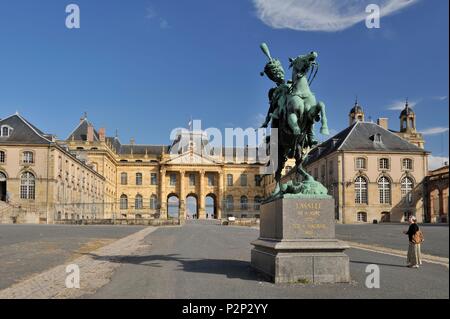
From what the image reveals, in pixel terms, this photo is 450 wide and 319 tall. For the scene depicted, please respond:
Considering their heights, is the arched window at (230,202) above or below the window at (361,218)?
above

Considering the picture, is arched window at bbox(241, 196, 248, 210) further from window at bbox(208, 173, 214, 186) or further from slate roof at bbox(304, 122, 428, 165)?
slate roof at bbox(304, 122, 428, 165)

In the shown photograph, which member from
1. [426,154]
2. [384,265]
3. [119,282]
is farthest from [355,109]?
[119,282]

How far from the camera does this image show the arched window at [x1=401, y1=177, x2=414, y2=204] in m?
67.6

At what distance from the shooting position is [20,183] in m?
61.3

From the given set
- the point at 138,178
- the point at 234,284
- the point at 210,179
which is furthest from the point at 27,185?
the point at 210,179

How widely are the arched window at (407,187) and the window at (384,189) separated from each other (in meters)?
1.89

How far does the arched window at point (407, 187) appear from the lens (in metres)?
67.6

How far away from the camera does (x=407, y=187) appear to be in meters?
68.1

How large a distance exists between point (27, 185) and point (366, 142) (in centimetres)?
4502

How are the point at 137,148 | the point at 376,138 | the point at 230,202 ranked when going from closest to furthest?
the point at 376,138 → the point at 230,202 → the point at 137,148

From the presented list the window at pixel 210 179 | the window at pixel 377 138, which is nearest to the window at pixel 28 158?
the window at pixel 377 138

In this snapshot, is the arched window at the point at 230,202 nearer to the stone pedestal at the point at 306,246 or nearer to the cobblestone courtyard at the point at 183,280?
the cobblestone courtyard at the point at 183,280

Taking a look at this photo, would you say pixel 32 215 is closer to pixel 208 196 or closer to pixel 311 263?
pixel 311 263

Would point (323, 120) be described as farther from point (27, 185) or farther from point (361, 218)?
point (361, 218)
